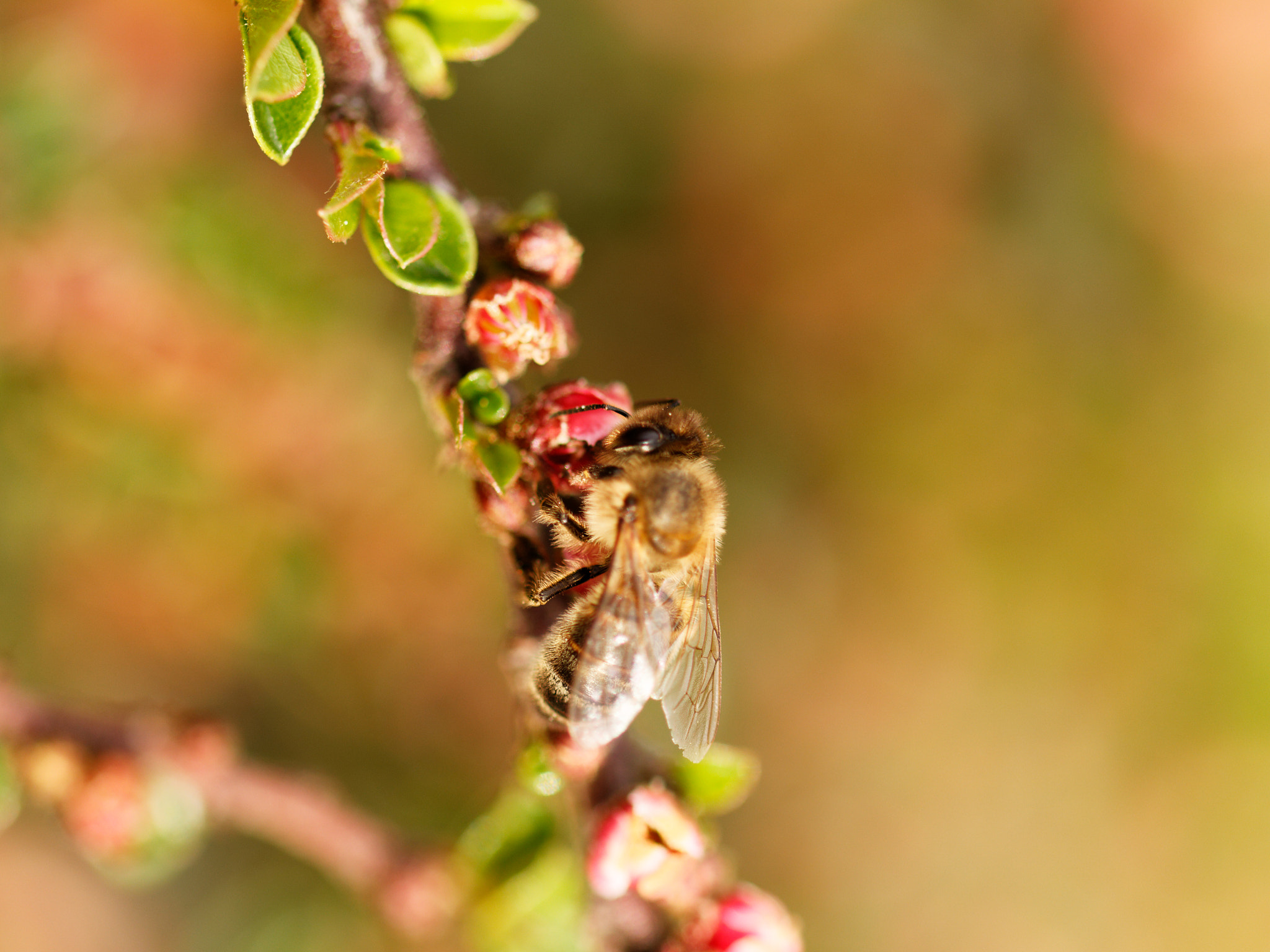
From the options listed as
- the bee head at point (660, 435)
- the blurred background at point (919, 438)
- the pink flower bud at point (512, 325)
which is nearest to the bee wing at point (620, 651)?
the bee head at point (660, 435)

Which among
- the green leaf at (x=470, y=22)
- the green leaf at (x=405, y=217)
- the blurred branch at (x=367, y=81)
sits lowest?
the green leaf at (x=405, y=217)

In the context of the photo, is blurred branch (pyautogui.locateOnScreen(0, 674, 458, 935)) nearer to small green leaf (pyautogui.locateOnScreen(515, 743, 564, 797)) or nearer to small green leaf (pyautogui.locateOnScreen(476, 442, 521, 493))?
small green leaf (pyautogui.locateOnScreen(515, 743, 564, 797))

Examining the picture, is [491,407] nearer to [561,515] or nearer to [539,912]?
[561,515]

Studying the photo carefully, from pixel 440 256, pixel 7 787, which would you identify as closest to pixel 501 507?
pixel 440 256

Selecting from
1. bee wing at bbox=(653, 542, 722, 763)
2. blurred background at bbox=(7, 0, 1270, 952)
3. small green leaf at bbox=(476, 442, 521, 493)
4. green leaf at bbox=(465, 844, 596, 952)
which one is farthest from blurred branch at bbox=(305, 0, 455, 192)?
blurred background at bbox=(7, 0, 1270, 952)

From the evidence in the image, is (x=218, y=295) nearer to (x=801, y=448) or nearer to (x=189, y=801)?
(x=189, y=801)

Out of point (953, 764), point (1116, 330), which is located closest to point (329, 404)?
point (953, 764)

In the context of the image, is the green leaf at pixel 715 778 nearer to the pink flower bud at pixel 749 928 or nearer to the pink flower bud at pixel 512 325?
the pink flower bud at pixel 749 928
